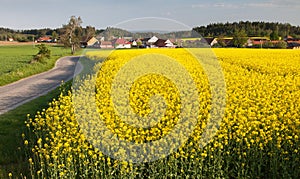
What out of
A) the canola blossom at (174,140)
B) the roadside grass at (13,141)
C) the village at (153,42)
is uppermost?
the village at (153,42)

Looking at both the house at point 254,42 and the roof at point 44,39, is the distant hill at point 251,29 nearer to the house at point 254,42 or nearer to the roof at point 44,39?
the house at point 254,42

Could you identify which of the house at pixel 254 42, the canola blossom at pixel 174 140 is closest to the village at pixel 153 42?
the house at pixel 254 42

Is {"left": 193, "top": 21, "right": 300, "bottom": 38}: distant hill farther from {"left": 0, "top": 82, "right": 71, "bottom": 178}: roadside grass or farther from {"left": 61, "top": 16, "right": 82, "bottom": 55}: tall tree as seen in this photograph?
{"left": 0, "top": 82, "right": 71, "bottom": 178}: roadside grass

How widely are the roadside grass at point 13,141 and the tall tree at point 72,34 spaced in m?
53.0

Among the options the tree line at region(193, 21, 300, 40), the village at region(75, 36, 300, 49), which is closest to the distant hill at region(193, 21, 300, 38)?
the tree line at region(193, 21, 300, 40)

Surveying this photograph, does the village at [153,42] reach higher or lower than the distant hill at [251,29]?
lower

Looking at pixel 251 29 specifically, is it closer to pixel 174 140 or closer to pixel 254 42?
pixel 254 42

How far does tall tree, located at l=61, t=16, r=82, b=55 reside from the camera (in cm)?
6412

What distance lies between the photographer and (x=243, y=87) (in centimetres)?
900

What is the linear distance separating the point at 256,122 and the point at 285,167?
90cm

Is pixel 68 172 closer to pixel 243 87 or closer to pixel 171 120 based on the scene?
pixel 171 120

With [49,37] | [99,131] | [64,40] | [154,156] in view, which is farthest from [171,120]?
[49,37]

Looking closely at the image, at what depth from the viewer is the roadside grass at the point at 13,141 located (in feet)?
22.5

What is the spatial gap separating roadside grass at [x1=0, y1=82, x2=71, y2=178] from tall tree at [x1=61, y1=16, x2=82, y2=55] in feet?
174
